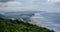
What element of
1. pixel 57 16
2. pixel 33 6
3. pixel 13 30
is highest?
pixel 33 6

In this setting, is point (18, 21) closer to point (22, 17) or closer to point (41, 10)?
point (22, 17)

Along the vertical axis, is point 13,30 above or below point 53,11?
below

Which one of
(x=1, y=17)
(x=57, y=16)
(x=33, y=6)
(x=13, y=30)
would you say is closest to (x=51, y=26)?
(x=57, y=16)
